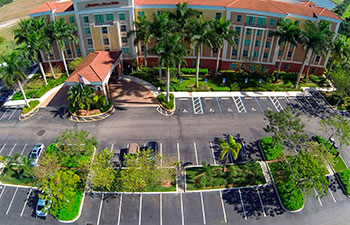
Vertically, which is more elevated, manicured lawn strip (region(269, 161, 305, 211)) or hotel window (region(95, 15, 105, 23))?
hotel window (region(95, 15, 105, 23))

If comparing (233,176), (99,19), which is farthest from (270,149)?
(99,19)

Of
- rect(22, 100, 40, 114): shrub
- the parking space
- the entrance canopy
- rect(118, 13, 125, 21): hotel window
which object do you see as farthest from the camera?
rect(118, 13, 125, 21): hotel window

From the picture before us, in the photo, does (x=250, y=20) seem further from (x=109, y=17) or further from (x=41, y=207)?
(x=41, y=207)

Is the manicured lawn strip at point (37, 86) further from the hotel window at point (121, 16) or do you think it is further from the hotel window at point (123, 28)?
the hotel window at point (121, 16)

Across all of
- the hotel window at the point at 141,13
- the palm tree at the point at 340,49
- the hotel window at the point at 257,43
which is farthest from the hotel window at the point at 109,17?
the palm tree at the point at 340,49

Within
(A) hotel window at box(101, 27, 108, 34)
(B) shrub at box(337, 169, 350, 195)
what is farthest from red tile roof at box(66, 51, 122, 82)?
(B) shrub at box(337, 169, 350, 195)

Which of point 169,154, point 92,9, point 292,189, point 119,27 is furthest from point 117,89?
point 292,189

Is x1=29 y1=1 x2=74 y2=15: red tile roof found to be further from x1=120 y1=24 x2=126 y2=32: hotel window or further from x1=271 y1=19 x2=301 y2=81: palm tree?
x1=271 y1=19 x2=301 y2=81: palm tree
